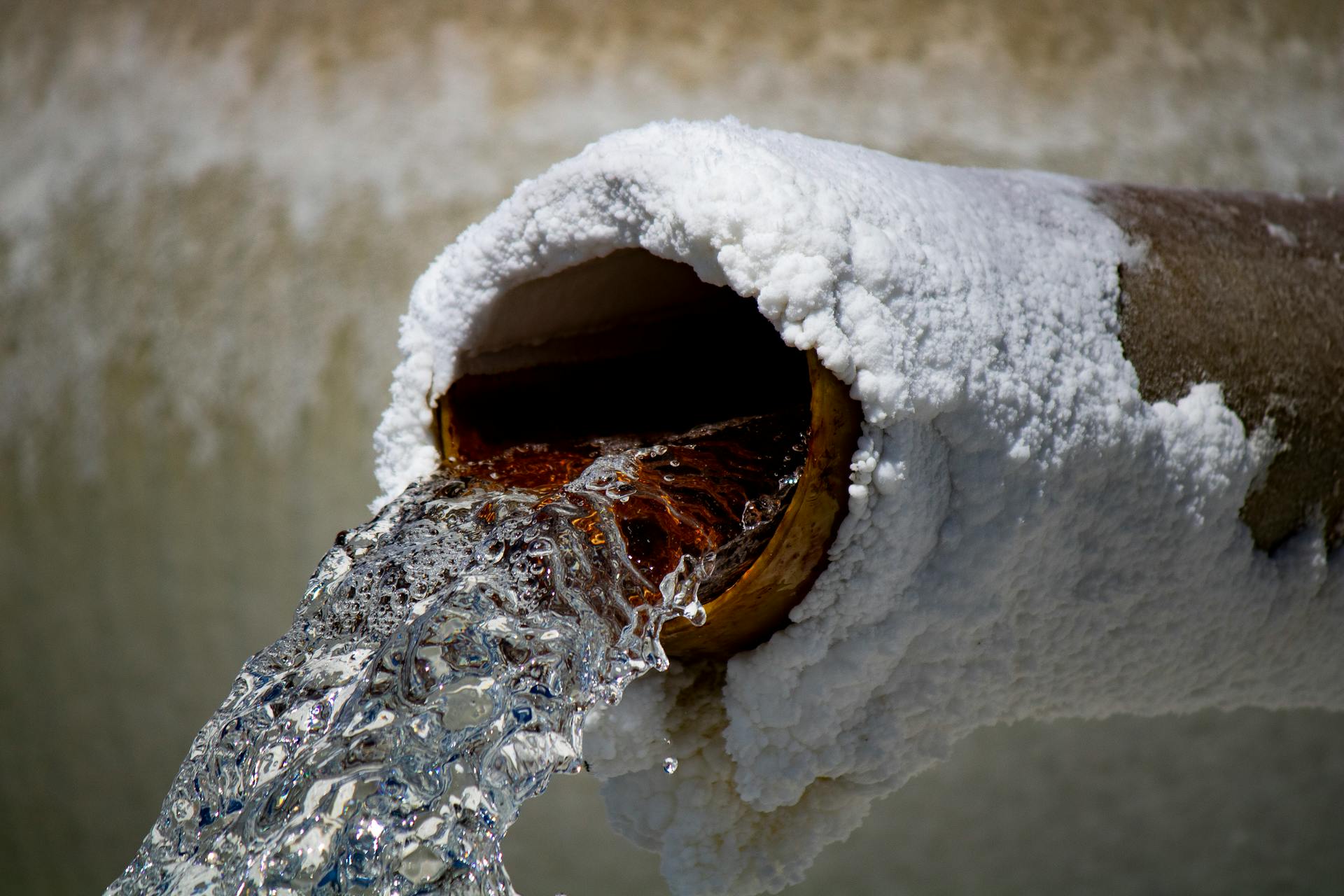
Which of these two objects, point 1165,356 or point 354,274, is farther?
point 354,274

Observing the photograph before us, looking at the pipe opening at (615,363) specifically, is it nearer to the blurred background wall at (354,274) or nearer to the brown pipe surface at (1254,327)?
the brown pipe surface at (1254,327)

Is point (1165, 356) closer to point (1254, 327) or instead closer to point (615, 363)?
point (1254, 327)

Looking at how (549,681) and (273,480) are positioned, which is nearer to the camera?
(549,681)

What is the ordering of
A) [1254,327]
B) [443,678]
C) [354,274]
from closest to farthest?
[443,678], [1254,327], [354,274]

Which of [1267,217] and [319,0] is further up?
[319,0]

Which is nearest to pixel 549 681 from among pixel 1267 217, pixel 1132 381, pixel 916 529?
pixel 916 529

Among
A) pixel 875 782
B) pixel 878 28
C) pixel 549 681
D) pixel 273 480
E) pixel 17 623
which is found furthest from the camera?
pixel 17 623

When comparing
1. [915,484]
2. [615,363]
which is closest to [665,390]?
[615,363]

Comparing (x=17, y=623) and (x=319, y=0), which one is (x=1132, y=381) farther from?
(x=17, y=623)
